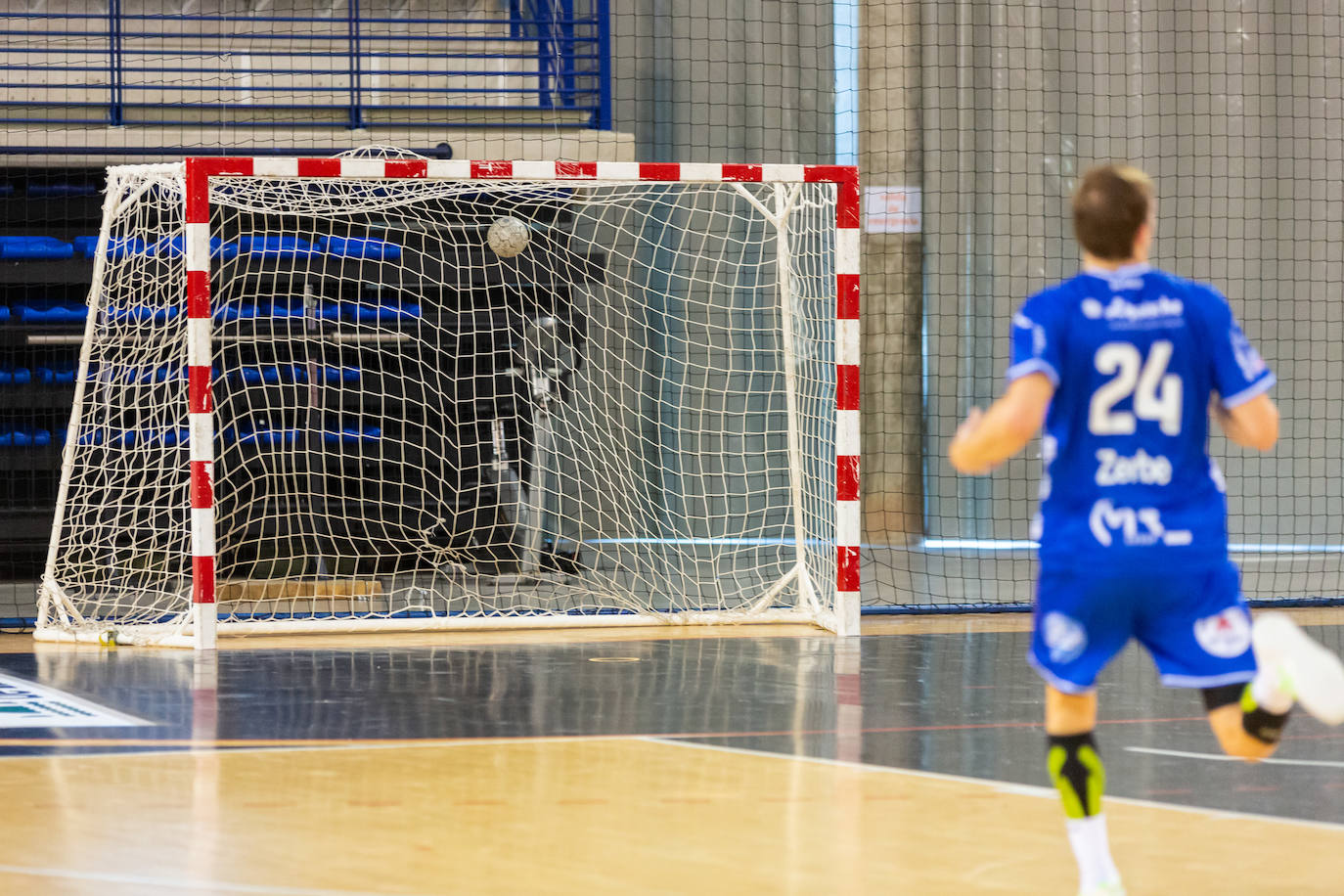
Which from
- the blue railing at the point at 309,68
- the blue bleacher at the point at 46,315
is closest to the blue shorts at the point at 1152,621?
the blue railing at the point at 309,68

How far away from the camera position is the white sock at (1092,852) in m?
2.73

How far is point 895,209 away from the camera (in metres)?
11.5

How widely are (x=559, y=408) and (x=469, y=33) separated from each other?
3157 mm

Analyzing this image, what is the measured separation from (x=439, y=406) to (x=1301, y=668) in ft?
23.9

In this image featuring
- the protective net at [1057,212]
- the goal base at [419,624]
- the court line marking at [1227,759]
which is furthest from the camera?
the protective net at [1057,212]

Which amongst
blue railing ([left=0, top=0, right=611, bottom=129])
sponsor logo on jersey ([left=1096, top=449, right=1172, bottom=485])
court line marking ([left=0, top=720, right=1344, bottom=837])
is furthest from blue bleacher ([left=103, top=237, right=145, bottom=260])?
sponsor logo on jersey ([left=1096, top=449, right=1172, bottom=485])

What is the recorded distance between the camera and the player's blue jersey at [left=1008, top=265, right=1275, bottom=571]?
2711mm

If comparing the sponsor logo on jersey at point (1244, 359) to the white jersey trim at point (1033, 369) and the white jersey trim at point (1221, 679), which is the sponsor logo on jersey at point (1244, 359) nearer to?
the white jersey trim at point (1033, 369)

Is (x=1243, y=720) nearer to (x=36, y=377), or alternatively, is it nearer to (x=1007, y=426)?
(x=1007, y=426)

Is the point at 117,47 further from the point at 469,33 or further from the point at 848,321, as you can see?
the point at 848,321

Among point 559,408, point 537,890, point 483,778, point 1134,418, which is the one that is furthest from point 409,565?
point 1134,418

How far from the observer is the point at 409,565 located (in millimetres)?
9609

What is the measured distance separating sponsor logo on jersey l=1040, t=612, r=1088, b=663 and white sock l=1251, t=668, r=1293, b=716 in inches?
12.0

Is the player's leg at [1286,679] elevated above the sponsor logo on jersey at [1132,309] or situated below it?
below
